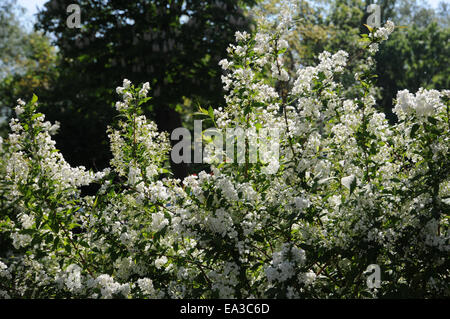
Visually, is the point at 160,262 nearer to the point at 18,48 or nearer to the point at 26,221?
the point at 26,221

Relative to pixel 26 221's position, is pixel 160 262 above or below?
below

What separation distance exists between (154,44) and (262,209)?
12357 millimetres

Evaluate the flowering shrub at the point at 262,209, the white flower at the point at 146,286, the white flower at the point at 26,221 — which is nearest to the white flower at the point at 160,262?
the flowering shrub at the point at 262,209

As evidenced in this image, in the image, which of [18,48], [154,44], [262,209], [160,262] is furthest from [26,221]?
[18,48]

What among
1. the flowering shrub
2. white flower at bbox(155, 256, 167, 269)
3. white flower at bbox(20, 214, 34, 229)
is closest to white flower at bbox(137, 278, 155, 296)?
the flowering shrub

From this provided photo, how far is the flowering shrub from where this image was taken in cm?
256

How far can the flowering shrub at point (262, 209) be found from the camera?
2.56m

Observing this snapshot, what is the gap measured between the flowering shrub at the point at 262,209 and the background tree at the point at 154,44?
1099cm

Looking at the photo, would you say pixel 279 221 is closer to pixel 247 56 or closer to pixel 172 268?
Result: pixel 172 268

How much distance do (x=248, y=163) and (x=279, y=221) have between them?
51 cm

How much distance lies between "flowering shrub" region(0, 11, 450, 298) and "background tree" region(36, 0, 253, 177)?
36.1 ft

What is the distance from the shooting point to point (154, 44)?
14031mm

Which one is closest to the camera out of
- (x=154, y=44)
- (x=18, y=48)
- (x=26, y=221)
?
(x=26, y=221)

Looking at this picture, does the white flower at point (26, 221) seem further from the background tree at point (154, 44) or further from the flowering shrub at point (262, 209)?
the background tree at point (154, 44)
